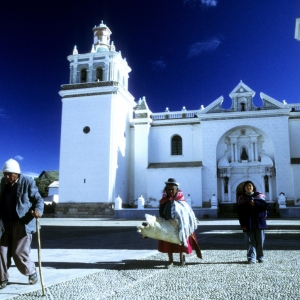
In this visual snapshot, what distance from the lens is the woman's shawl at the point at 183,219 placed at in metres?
5.55

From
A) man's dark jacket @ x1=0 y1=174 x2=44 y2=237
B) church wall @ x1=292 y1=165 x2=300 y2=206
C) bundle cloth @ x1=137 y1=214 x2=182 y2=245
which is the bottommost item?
bundle cloth @ x1=137 y1=214 x2=182 y2=245

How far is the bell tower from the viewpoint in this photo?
26.4m

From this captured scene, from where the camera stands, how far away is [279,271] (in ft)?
16.9

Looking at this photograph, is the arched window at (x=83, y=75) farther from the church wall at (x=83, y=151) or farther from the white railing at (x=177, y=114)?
the white railing at (x=177, y=114)

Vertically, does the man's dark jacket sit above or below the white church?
below

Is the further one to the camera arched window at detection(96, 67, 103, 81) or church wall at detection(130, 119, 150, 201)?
church wall at detection(130, 119, 150, 201)

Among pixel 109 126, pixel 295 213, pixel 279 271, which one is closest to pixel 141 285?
pixel 279 271

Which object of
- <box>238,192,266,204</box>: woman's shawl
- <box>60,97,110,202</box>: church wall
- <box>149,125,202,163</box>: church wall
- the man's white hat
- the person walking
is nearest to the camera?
the man's white hat

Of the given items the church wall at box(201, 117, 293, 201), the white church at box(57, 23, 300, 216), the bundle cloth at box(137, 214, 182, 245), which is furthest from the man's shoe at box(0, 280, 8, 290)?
the church wall at box(201, 117, 293, 201)

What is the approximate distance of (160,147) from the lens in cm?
2975

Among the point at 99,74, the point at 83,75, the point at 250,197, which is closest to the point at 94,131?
the point at 99,74

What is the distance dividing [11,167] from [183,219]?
2.61 meters

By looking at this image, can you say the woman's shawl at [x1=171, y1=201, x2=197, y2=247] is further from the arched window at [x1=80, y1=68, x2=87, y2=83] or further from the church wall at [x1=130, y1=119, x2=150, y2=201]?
the arched window at [x1=80, y1=68, x2=87, y2=83]

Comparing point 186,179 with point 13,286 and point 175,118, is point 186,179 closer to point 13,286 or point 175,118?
point 175,118
